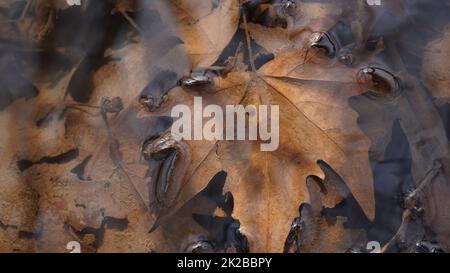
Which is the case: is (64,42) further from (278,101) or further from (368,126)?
(368,126)

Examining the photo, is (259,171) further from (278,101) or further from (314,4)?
(314,4)

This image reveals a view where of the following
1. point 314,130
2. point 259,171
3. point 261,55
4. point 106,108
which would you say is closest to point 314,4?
point 261,55

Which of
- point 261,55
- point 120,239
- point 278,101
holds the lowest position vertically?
point 120,239

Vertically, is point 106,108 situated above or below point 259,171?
above

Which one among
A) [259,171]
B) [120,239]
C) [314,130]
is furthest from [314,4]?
[120,239]

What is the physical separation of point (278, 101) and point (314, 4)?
0.79ft

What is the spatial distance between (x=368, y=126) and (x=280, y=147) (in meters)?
0.21

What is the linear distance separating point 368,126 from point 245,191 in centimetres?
32

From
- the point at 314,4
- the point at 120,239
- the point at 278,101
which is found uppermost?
the point at 314,4

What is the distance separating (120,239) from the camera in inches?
44.9

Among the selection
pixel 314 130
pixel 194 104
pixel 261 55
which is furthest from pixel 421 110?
pixel 194 104

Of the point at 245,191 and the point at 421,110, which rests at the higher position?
the point at 421,110

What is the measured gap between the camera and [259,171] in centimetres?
110

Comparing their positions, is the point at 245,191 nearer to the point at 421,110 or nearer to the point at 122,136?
the point at 122,136
